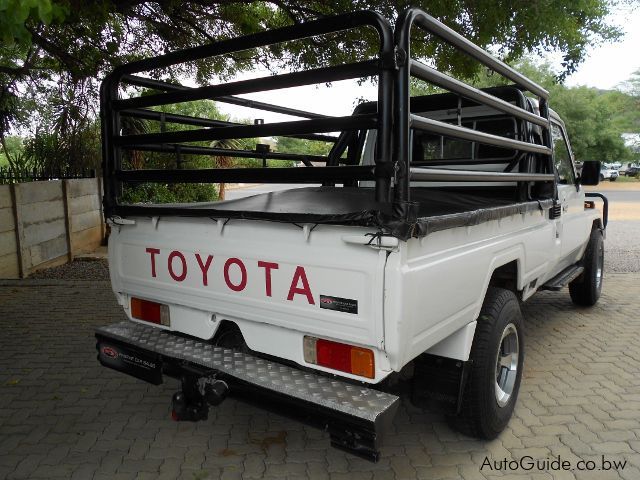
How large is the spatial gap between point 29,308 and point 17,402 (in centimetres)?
258

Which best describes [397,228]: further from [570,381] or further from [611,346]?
[611,346]

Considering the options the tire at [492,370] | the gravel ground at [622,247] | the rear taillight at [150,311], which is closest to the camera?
the tire at [492,370]

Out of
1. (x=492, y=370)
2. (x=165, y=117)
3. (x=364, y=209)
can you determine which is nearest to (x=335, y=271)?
(x=364, y=209)

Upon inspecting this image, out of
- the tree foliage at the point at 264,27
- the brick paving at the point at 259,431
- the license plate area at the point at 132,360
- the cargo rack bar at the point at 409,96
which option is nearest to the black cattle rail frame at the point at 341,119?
the cargo rack bar at the point at 409,96

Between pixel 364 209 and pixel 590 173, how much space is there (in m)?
3.38

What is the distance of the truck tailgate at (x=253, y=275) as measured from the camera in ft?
7.27

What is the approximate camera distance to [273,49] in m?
7.85

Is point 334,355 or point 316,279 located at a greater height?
point 316,279

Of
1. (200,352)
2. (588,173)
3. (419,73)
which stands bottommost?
(200,352)

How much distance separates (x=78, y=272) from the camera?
309 inches

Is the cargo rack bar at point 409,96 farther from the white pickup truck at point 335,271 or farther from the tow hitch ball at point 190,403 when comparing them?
the tow hitch ball at point 190,403

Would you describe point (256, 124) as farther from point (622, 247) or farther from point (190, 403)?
point (622, 247)

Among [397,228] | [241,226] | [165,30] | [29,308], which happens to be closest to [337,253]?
[397,228]

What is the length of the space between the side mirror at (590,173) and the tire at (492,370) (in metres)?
2.56
